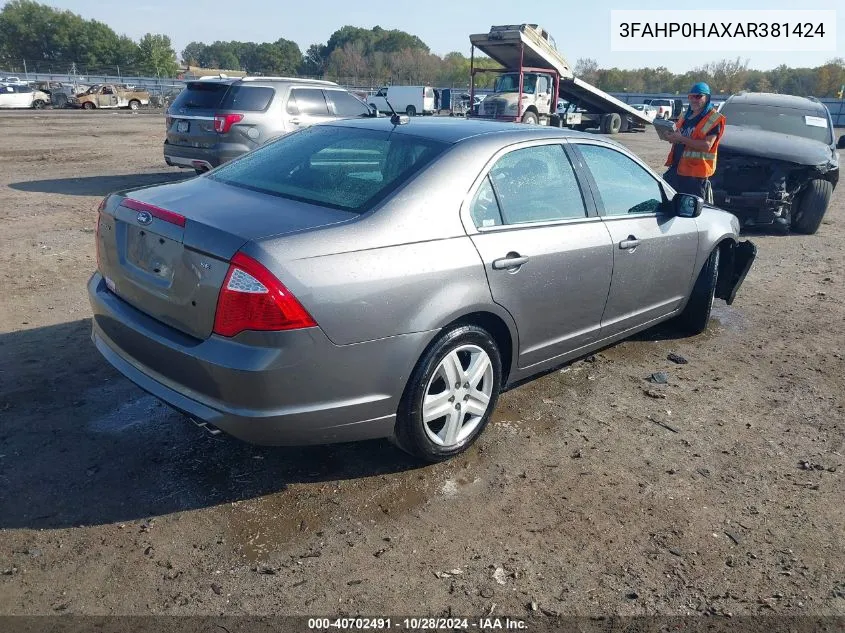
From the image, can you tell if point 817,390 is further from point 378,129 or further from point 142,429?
point 142,429

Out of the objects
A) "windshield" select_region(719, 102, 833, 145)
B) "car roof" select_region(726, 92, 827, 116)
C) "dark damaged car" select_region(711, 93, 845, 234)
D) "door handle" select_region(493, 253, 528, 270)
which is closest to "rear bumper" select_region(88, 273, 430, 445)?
"door handle" select_region(493, 253, 528, 270)

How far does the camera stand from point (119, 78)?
53750mm

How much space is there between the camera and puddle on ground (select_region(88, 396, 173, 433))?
3.59 meters

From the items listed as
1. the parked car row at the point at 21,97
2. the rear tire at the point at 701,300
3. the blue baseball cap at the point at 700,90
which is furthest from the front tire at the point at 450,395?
the parked car row at the point at 21,97

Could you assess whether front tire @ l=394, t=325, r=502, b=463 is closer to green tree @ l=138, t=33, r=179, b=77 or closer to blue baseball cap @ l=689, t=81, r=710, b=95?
blue baseball cap @ l=689, t=81, r=710, b=95

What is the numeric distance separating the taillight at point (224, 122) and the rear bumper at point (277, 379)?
701 cm

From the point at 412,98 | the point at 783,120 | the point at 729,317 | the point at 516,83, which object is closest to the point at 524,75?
the point at 516,83

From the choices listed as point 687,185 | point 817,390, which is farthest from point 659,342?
point 687,185

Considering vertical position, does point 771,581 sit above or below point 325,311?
below

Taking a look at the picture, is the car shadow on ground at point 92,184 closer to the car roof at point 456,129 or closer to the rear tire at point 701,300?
the car roof at point 456,129

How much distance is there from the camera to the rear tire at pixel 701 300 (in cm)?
514

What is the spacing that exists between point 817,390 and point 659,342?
115 cm

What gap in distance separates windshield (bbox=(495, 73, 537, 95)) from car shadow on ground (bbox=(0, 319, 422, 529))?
20900 mm

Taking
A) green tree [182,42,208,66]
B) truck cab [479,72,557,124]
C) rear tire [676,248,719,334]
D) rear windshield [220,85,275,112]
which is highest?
green tree [182,42,208,66]
